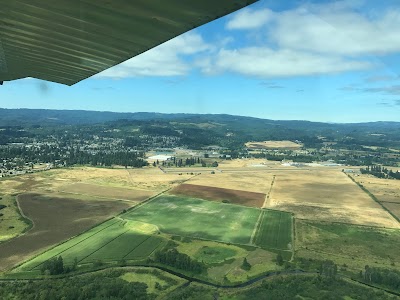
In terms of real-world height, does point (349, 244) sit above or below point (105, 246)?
above

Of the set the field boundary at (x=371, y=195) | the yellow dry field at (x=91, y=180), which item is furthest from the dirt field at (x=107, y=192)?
the field boundary at (x=371, y=195)

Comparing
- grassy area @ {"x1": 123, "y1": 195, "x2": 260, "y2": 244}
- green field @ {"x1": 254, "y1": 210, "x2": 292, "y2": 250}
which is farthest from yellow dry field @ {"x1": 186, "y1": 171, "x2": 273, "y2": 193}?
green field @ {"x1": 254, "y1": 210, "x2": 292, "y2": 250}

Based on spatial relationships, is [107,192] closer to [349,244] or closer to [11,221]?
[11,221]

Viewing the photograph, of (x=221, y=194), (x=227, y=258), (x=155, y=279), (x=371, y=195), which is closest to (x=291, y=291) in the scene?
(x=227, y=258)

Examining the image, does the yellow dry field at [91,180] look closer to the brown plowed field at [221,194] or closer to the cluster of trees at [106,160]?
the brown plowed field at [221,194]

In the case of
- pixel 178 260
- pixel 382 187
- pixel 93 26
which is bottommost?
pixel 178 260

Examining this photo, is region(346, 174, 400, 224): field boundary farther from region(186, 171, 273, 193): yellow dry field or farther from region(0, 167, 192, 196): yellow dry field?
region(0, 167, 192, 196): yellow dry field

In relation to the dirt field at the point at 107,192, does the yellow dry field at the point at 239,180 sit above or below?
above
